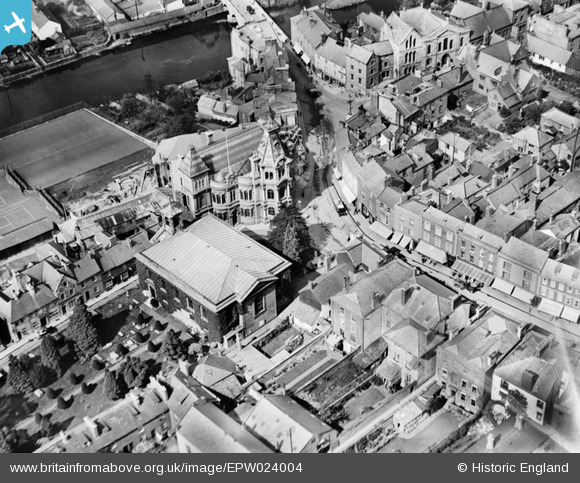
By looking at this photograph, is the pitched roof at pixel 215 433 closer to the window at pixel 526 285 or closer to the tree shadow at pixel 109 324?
the tree shadow at pixel 109 324

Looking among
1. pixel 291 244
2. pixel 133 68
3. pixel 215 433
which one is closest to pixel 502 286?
pixel 291 244

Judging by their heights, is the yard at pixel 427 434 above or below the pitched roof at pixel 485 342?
below

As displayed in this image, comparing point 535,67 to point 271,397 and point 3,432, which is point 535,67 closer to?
point 271,397

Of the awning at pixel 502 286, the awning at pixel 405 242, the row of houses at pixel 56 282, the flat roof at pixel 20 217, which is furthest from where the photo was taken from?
the flat roof at pixel 20 217

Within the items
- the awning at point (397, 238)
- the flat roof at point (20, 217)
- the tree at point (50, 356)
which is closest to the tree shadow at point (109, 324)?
the tree at point (50, 356)

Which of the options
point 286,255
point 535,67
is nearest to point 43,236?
point 286,255
